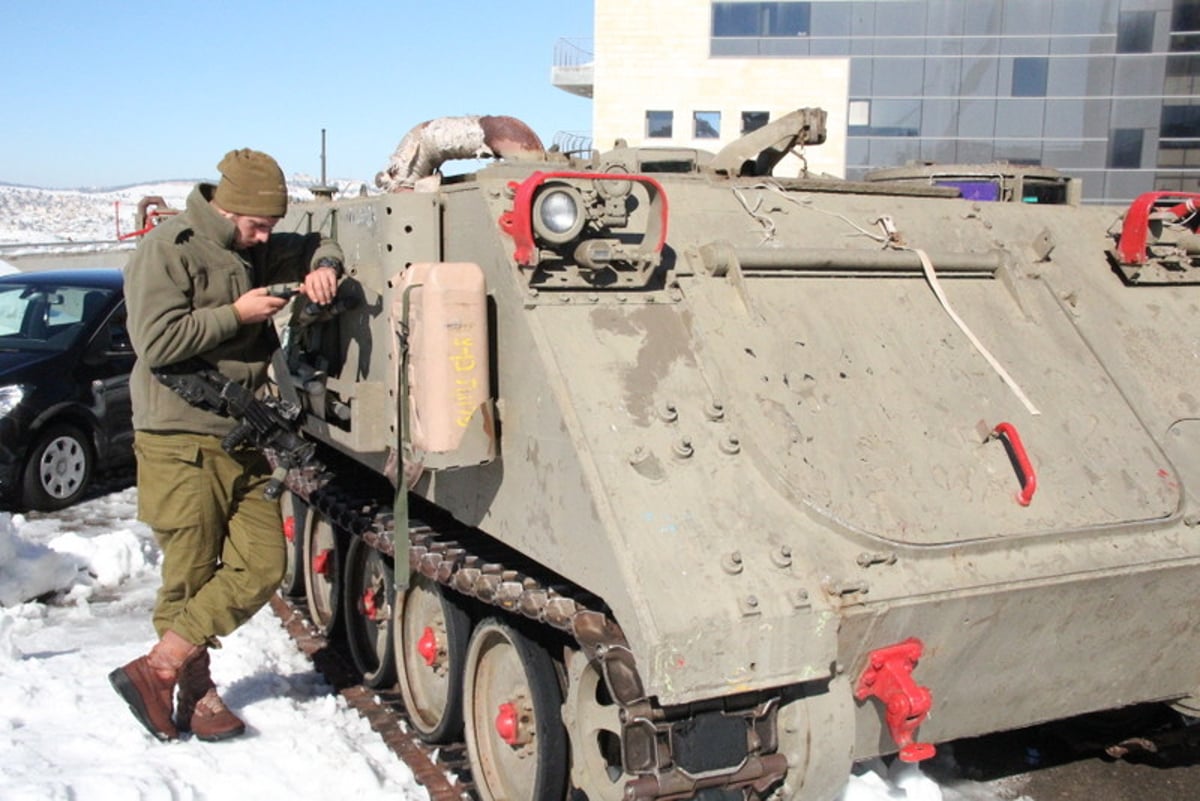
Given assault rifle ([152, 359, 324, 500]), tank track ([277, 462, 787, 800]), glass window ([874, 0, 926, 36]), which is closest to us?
tank track ([277, 462, 787, 800])

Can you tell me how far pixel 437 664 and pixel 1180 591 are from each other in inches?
109

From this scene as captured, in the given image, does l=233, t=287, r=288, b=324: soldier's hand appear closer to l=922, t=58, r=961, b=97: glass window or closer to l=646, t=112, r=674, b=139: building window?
l=922, t=58, r=961, b=97: glass window

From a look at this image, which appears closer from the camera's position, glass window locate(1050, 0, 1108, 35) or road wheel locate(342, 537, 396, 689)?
road wheel locate(342, 537, 396, 689)

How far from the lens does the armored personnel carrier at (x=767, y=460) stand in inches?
128

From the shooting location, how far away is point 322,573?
6.34 metres

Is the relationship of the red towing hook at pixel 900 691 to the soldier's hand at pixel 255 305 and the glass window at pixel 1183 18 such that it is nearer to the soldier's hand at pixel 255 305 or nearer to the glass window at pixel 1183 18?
the soldier's hand at pixel 255 305

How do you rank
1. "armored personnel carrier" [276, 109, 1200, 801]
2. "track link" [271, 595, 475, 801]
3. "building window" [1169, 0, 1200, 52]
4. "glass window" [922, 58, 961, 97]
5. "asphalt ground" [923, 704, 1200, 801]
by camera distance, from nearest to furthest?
"armored personnel carrier" [276, 109, 1200, 801] < "track link" [271, 595, 475, 801] < "asphalt ground" [923, 704, 1200, 801] < "building window" [1169, 0, 1200, 52] < "glass window" [922, 58, 961, 97]

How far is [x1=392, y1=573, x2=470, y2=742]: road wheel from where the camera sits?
4664 millimetres

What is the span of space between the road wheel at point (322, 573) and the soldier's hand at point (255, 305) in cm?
199

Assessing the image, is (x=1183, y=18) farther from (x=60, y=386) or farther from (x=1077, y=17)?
(x=60, y=386)

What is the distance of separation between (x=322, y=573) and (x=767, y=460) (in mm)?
3453

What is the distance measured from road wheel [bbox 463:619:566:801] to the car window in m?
6.51

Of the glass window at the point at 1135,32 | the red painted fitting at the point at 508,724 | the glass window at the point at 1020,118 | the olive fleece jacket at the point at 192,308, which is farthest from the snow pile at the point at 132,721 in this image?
the glass window at the point at 1135,32

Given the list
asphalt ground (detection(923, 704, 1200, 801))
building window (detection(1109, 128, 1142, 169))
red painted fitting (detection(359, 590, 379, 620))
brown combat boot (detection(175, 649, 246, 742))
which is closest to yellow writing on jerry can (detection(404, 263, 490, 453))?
brown combat boot (detection(175, 649, 246, 742))
